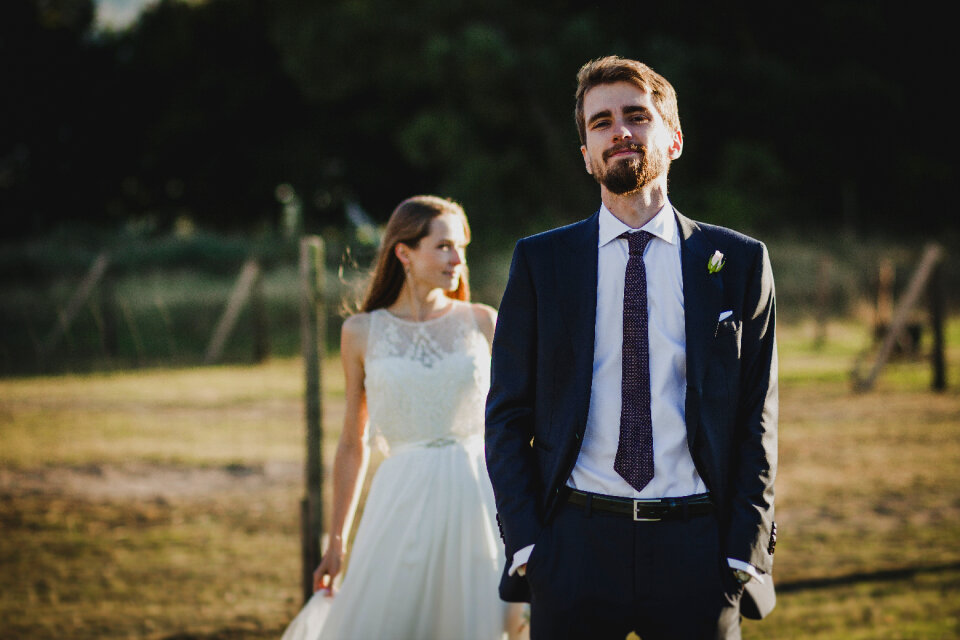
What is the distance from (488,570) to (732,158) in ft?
79.9

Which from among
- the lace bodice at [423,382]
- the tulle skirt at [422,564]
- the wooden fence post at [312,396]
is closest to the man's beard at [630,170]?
the lace bodice at [423,382]

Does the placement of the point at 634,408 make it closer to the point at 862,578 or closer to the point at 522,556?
the point at 522,556

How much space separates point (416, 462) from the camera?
3922 millimetres

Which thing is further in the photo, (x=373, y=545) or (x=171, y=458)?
(x=171, y=458)

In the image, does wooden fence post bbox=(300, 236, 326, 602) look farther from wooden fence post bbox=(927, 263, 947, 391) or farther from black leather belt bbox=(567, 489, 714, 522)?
wooden fence post bbox=(927, 263, 947, 391)

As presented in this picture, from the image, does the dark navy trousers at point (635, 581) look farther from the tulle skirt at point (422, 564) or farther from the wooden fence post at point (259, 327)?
the wooden fence post at point (259, 327)

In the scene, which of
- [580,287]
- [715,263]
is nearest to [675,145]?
[715,263]

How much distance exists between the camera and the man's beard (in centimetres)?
251

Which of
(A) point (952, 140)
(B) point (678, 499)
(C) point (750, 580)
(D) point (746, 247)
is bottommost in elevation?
(C) point (750, 580)

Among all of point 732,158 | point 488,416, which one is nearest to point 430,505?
point 488,416

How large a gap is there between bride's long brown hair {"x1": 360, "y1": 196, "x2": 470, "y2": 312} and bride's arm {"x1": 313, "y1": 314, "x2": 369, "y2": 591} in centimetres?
17

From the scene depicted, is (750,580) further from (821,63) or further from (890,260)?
(821,63)

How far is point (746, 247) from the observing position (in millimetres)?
2564

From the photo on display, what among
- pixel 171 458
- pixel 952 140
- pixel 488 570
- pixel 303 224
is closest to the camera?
pixel 488 570
